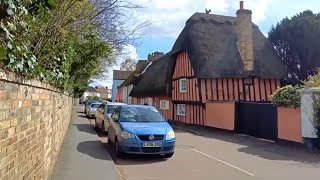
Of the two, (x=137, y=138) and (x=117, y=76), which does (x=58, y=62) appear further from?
(x=117, y=76)

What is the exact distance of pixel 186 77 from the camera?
27.8 meters

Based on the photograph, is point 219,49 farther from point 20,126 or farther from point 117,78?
point 117,78

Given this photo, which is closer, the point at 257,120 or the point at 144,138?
the point at 144,138

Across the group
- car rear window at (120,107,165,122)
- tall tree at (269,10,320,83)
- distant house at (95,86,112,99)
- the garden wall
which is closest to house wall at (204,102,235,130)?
car rear window at (120,107,165,122)

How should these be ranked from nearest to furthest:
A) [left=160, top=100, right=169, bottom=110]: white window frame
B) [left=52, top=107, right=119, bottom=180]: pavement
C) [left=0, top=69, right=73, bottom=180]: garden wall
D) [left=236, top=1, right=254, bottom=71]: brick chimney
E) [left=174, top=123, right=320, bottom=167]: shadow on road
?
[left=0, top=69, right=73, bottom=180]: garden wall < [left=52, top=107, right=119, bottom=180]: pavement < [left=174, top=123, right=320, bottom=167]: shadow on road < [left=236, top=1, right=254, bottom=71]: brick chimney < [left=160, top=100, right=169, bottom=110]: white window frame

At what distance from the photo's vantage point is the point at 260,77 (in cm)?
2514

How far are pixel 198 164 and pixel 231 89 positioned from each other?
49.1ft

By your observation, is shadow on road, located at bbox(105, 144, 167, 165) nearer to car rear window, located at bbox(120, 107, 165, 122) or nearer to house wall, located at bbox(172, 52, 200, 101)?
car rear window, located at bbox(120, 107, 165, 122)

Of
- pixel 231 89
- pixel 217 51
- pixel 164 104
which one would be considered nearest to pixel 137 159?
pixel 231 89

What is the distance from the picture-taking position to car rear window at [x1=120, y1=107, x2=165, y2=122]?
1259 cm

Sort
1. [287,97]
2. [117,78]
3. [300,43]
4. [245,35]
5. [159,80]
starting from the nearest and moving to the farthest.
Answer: [287,97]
[245,35]
[300,43]
[159,80]
[117,78]

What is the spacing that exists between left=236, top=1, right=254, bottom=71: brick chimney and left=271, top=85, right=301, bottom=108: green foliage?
9.44 meters

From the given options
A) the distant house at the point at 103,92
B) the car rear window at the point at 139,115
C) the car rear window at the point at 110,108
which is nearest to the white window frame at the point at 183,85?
the car rear window at the point at 110,108

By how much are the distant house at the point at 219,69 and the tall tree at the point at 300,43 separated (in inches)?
150
